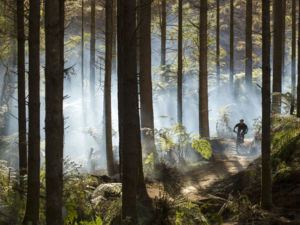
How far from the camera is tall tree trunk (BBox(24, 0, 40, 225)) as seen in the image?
6.82 m

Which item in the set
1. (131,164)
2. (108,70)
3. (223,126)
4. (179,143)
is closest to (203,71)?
(179,143)

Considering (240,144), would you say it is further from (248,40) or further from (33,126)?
(33,126)

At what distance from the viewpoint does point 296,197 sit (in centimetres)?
673

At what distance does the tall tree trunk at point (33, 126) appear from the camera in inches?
269

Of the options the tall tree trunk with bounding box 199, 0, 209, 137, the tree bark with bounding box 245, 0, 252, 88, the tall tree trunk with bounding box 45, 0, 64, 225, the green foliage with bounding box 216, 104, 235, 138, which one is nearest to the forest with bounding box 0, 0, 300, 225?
the tall tree trunk with bounding box 45, 0, 64, 225

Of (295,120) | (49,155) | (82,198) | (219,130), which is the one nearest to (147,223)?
(82,198)

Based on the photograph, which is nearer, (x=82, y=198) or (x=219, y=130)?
(x=82, y=198)

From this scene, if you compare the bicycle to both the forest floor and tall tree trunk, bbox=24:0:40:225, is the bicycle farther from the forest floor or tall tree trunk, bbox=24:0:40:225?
tall tree trunk, bbox=24:0:40:225

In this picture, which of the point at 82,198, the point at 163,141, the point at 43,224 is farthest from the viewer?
the point at 163,141

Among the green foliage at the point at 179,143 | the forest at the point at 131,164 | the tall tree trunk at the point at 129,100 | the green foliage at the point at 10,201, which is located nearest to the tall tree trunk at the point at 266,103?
the forest at the point at 131,164

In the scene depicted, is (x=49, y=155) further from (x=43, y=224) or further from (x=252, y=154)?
(x=252, y=154)

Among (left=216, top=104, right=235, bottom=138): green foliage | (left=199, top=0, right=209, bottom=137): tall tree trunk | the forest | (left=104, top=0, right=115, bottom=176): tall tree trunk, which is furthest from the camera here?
(left=216, top=104, right=235, bottom=138): green foliage

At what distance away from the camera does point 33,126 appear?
6.86 metres

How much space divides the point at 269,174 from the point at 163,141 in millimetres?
6638
